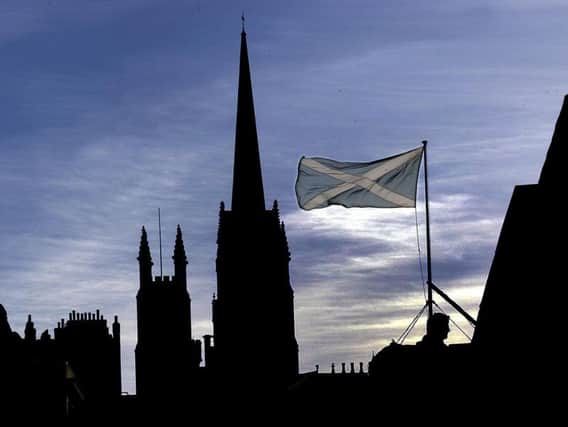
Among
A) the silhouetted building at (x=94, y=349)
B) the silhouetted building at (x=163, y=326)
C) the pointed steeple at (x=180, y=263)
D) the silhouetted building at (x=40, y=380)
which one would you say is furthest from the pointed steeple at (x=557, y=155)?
the pointed steeple at (x=180, y=263)

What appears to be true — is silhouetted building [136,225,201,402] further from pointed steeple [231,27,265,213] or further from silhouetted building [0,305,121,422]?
silhouetted building [0,305,121,422]

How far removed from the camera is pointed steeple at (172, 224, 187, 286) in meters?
153

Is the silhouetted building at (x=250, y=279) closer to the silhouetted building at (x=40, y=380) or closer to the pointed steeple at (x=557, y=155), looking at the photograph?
the silhouetted building at (x=40, y=380)

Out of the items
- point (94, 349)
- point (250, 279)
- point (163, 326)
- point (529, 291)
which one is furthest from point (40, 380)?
point (250, 279)

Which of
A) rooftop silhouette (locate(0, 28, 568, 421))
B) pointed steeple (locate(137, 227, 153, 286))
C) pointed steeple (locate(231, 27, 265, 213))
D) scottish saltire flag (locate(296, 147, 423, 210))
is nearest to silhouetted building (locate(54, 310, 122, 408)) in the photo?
rooftop silhouette (locate(0, 28, 568, 421))

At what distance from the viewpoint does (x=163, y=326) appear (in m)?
150

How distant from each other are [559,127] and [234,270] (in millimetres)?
138225

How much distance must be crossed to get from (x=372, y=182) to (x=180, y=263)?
133801 millimetres

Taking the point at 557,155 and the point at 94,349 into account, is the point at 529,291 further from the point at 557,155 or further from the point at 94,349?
the point at 94,349

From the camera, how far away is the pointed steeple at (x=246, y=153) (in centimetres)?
15488

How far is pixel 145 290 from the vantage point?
5989 inches

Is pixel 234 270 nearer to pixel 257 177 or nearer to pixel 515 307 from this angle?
pixel 257 177

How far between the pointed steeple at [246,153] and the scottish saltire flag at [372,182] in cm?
13324

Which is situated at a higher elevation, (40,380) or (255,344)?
(255,344)
